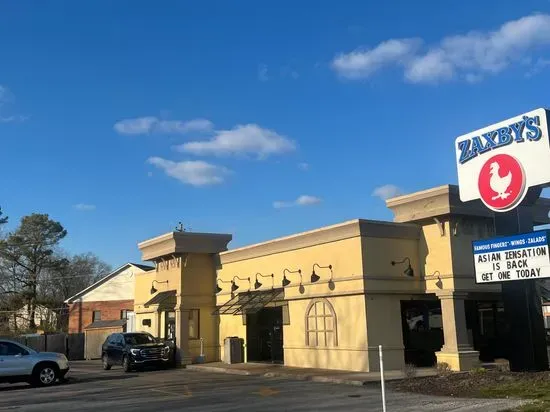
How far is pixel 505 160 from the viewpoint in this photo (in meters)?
16.9

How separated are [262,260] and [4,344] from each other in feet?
34.2

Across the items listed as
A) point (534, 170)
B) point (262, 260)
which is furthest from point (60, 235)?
point (534, 170)

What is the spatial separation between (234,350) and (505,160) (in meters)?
14.7

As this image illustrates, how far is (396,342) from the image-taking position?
68.9 ft

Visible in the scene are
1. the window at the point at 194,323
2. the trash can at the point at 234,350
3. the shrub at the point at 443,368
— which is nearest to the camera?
the shrub at the point at 443,368

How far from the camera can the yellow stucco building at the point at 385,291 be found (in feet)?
67.4

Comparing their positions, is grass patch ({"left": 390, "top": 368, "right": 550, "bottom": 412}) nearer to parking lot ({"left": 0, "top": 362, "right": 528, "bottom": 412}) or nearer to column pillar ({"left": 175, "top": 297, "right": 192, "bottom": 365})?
parking lot ({"left": 0, "top": 362, "right": 528, "bottom": 412})

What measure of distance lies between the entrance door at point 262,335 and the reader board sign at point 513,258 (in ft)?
36.6

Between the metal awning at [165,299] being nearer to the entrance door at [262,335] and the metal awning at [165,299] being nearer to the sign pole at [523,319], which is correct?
the entrance door at [262,335]

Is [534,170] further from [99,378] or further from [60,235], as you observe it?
[60,235]

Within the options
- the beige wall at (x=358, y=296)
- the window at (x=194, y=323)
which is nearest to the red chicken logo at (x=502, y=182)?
the beige wall at (x=358, y=296)

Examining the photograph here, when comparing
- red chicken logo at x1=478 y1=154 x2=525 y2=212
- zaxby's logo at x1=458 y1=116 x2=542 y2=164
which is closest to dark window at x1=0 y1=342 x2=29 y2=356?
zaxby's logo at x1=458 y1=116 x2=542 y2=164

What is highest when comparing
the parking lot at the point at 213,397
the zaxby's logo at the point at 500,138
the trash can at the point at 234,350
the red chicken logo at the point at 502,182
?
the zaxby's logo at the point at 500,138

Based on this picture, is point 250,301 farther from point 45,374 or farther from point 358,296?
point 45,374
